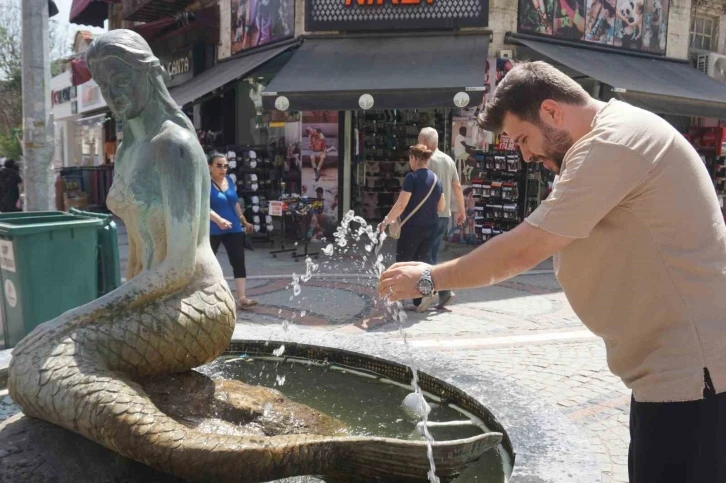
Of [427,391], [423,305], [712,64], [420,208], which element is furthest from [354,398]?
[712,64]

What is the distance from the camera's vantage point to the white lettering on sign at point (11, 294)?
452 centimetres

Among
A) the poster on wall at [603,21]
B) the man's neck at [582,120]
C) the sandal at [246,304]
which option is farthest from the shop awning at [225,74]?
the man's neck at [582,120]

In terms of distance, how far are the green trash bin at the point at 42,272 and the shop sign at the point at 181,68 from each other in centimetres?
1187

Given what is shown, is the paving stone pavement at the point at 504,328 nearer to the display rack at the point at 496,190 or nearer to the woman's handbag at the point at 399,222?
the woman's handbag at the point at 399,222

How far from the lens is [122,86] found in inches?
97.9

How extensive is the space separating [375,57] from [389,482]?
32.2ft

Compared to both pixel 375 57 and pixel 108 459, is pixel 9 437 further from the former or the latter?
pixel 375 57

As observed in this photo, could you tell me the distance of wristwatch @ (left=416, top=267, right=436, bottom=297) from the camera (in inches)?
75.2

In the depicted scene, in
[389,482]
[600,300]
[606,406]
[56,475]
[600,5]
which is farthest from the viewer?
[600,5]

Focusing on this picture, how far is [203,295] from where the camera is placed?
8.40 feet

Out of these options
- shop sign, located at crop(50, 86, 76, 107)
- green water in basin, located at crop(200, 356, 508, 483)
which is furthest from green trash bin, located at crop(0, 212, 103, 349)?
shop sign, located at crop(50, 86, 76, 107)

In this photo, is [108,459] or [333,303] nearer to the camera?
[108,459]

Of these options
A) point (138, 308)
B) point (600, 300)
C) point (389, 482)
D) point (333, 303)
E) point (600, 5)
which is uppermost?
point (600, 5)

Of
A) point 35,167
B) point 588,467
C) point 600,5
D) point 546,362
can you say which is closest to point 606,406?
point 546,362
